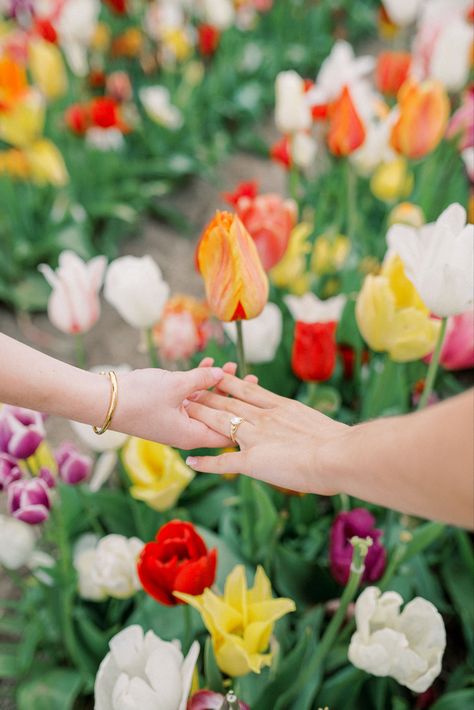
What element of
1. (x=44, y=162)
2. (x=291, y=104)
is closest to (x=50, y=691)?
(x=291, y=104)

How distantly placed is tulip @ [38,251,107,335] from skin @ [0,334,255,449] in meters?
0.25

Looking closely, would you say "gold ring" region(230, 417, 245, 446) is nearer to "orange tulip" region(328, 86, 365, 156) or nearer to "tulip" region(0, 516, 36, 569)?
"tulip" region(0, 516, 36, 569)

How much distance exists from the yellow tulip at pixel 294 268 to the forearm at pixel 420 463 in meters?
0.70

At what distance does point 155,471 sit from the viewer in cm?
110

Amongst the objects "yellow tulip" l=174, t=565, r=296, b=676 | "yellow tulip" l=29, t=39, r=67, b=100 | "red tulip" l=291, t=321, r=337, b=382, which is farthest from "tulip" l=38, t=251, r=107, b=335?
"yellow tulip" l=29, t=39, r=67, b=100

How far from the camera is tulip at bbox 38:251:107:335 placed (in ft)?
3.72

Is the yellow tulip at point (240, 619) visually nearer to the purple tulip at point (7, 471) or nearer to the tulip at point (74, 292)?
the purple tulip at point (7, 471)

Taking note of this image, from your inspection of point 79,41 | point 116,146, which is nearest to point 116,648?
point 79,41

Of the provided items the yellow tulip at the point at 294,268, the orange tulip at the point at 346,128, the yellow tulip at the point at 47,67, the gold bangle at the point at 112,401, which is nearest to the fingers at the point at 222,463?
the gold bangle at the point at 112,401

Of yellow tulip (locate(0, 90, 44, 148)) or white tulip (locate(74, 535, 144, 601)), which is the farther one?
yellow tulip (locate(0, 90, 44, 148))

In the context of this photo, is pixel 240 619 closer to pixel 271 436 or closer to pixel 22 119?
pixel 271 436

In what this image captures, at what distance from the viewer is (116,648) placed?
0.86 meters

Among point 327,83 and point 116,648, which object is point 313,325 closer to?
point 116,648

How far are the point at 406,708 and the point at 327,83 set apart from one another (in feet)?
4.31
